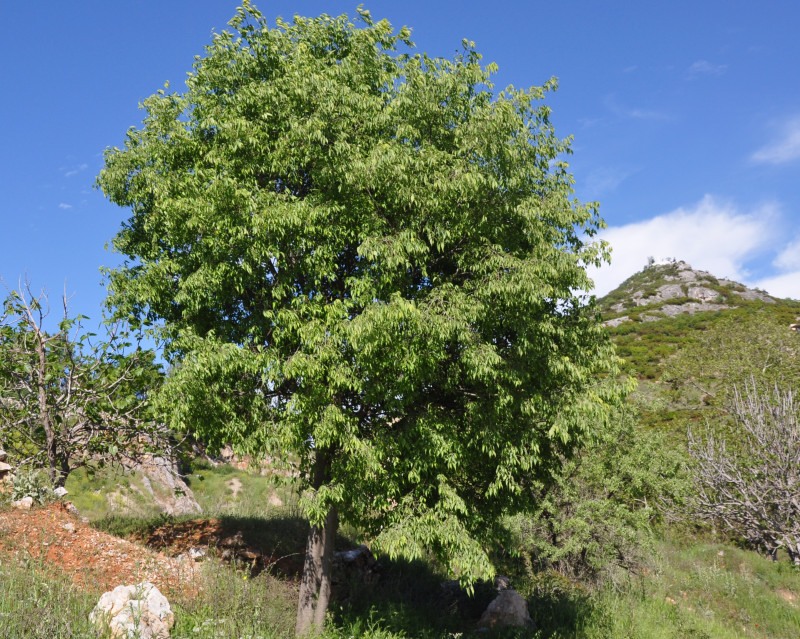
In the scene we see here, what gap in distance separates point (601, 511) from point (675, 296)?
77857 mm

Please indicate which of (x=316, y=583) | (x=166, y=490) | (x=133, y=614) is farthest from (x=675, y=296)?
(x=133, y=614)

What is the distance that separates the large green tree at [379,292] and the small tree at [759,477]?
1660cm

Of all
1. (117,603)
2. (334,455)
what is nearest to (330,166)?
(334,455)

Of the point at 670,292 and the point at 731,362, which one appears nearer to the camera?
the point at 731,362

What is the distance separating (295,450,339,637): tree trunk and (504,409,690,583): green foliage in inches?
290

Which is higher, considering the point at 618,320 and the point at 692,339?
the point at 618,320

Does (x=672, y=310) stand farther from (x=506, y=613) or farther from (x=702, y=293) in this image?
(x=506, y=613)

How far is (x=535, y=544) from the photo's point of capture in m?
18.4

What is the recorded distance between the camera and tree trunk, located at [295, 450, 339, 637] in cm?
1138

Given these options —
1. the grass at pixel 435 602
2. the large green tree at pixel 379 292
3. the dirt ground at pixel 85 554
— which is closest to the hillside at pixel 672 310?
the grass at pixel 435 602

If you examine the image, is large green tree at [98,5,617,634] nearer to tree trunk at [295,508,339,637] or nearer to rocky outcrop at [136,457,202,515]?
tree trunk at [295,508,339,637]

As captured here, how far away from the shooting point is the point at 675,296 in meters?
87.4

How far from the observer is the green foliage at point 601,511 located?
1788cm

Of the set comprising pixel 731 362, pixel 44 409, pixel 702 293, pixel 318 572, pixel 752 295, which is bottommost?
pixel 318 572
